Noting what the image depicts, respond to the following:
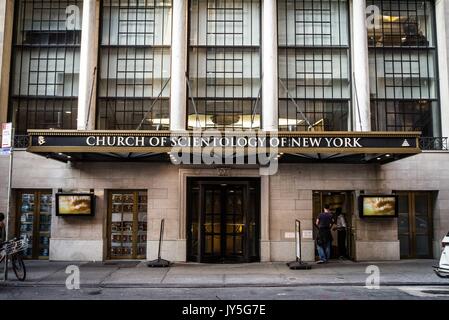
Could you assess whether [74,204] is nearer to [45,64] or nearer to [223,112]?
[45,64]

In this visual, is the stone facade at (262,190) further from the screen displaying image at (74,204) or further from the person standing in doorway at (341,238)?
the person standing in doorway at (341,238)

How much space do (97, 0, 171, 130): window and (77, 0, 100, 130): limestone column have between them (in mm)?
528

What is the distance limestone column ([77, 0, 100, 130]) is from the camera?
15609mm

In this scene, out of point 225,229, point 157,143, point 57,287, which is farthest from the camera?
point 225,229

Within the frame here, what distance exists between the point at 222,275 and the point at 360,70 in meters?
9.24

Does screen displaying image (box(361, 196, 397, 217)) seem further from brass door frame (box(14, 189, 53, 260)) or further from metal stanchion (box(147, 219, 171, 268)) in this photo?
brass door frame (box(14, 189, 53, 260))

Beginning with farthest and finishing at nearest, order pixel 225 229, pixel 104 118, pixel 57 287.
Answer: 1. pixel 104 118
2. pixel 225 229
3. pixel 57 287

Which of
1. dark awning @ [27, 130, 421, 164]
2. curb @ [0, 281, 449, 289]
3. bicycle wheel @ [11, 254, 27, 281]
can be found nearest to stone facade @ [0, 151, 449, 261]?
dark awning @ [27, 130, 421, 164]

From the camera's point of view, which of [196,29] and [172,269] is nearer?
[172,269]

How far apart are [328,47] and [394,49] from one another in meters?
2.74

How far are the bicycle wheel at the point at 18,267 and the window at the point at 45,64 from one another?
19.4ft

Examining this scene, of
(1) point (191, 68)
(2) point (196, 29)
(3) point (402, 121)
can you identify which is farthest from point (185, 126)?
(3) point (402, 121)

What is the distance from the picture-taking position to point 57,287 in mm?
10945

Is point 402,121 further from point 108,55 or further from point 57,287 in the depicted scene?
point 57,287
